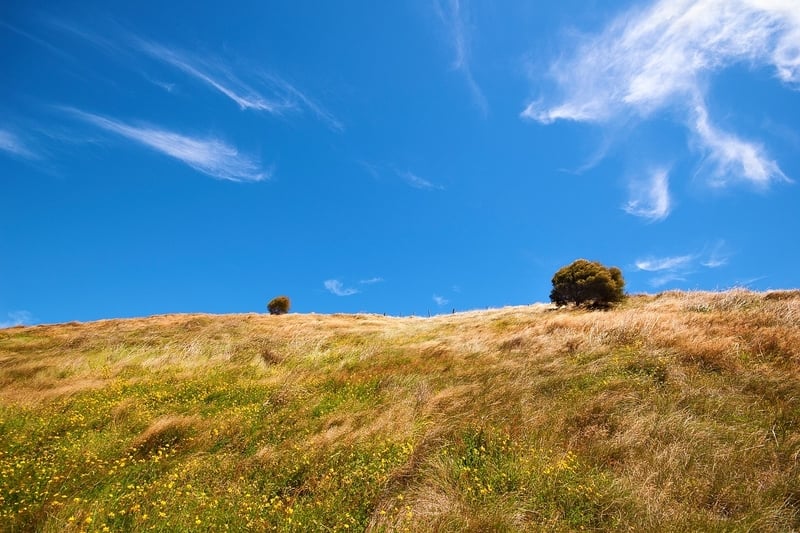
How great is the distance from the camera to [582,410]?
22.8 feet

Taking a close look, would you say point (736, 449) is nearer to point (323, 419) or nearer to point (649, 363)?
point (649, 363)

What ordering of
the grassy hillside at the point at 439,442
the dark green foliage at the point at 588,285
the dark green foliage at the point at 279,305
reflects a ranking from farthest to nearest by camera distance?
the dark green foliage at the point at 279,305
the dark green foliage at the point at 588,285
the grassy hillside at the point at 439,442

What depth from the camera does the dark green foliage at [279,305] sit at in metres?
55.3

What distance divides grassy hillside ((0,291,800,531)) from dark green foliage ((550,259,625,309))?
21558 millimetres

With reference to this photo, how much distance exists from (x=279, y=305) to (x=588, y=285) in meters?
40.3

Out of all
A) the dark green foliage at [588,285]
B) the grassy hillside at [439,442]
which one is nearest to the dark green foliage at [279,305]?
the dark green foliage at [588,285]

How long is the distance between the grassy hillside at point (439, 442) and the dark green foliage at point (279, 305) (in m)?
44.6

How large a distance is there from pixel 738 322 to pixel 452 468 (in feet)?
35.7

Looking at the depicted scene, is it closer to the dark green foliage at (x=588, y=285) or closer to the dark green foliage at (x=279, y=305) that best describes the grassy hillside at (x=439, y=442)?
the dark green foliage at (x=588, y=285)

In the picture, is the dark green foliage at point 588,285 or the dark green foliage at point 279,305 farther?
the dark green foliage at point 279,305

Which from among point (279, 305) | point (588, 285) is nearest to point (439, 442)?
point (588, 285)

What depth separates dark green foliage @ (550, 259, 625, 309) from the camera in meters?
31.9

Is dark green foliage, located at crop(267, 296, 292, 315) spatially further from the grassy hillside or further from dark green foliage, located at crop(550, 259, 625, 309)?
the grassy hillside

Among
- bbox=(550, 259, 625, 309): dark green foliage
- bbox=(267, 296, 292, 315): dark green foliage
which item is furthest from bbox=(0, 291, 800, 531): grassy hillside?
bbox=(267, 296, 292, 315): dark green foliage
